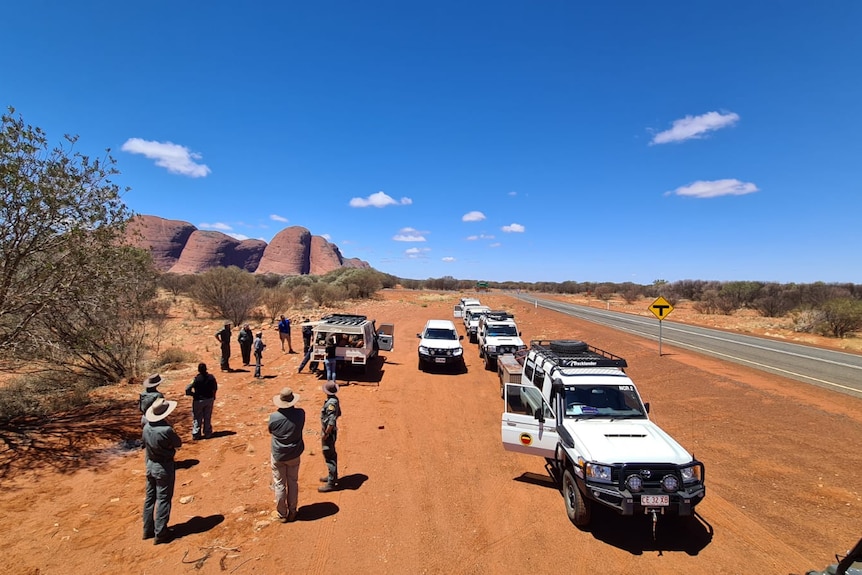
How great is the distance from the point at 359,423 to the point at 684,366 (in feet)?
39.7

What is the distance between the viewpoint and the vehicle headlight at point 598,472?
510 cm

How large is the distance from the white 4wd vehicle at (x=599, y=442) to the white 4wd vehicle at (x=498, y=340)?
24.0ft

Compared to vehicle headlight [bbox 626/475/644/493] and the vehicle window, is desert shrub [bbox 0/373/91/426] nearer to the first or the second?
the vehicle window

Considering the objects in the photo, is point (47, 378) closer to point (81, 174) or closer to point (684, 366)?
point (81, 174)

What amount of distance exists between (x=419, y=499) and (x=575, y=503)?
7.66 feet

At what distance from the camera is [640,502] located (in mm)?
4891

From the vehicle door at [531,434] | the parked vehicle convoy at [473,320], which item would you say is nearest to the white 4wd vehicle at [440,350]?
the parked vehicle convoy at [473,320]

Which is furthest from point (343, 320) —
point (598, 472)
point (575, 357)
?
point (598, 472)

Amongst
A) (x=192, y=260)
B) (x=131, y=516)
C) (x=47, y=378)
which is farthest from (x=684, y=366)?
(x=192, y=260)

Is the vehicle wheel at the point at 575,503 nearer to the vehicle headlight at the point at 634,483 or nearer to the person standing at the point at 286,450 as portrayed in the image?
the vehicle headlight at the point at 634,483

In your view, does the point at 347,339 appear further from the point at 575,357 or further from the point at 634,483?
the point at 634,483

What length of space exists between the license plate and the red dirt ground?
2.24ft

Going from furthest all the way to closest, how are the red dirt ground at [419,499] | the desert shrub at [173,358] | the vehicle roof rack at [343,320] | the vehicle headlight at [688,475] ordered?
the desert shrub at [173,358], the vehicle roof rack at [343,320], the vehicle headlight at [688,475], the red dirt ground at [419,499]

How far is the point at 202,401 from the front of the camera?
8.39m
